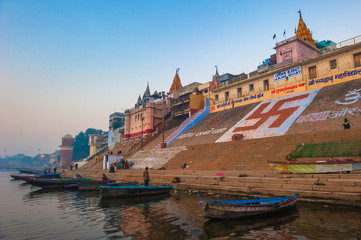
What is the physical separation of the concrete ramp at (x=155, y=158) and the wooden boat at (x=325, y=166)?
16.5m

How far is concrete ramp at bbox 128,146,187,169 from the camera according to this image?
2882 cm

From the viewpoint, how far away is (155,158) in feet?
102

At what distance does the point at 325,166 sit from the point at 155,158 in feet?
71.5

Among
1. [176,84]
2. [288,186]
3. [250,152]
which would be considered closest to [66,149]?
[176,84]

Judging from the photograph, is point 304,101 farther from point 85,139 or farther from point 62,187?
point 85,139

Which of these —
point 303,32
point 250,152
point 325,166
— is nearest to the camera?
point 325,166

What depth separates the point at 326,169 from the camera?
12.7m

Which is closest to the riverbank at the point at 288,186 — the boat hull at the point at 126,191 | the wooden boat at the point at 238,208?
the wooden boat at the point at 238,208

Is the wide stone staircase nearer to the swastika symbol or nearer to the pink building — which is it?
the swastika symbol

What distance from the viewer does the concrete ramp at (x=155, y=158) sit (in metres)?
28.8

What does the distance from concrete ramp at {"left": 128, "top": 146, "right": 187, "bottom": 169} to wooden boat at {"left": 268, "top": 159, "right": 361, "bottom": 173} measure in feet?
54.1

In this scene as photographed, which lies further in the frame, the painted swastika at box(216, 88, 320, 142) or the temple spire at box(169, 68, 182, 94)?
the temple spire at box(169, 68, 182, 94)

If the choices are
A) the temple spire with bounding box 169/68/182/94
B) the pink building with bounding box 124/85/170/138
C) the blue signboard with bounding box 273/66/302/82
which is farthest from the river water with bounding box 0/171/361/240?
the temple spire with bounding box 169/68/182/94

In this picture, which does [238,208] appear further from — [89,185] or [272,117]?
[272,117]
